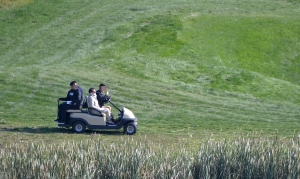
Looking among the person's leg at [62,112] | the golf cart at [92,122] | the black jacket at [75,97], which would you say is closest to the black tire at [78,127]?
the golf cart at [92,122]

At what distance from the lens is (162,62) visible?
1228 inches

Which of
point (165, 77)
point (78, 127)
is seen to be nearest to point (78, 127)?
point (78, 127)

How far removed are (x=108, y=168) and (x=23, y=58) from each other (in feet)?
83.2

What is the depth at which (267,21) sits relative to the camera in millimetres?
40625

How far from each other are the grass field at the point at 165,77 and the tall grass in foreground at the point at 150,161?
0.9 inches

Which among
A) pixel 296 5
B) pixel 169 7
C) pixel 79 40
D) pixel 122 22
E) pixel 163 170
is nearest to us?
pixel 163 170

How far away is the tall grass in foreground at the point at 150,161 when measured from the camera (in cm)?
913

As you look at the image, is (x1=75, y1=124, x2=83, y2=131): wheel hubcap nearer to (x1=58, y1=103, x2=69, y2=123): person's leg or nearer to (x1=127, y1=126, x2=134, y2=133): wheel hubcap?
(x1=58, y1=103, x2=69, y2=123): person's leg

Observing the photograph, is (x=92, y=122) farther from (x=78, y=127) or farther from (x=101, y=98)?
(x=101, y=98)

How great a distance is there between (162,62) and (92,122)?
14.7m

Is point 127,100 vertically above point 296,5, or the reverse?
point 296,5

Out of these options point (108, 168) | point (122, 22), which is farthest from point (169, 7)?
point (108, 168)

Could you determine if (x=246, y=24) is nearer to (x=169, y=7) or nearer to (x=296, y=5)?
(x=169, y=7)

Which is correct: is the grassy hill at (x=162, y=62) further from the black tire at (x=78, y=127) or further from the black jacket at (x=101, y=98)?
the black jacket at (x=101, y=98)
